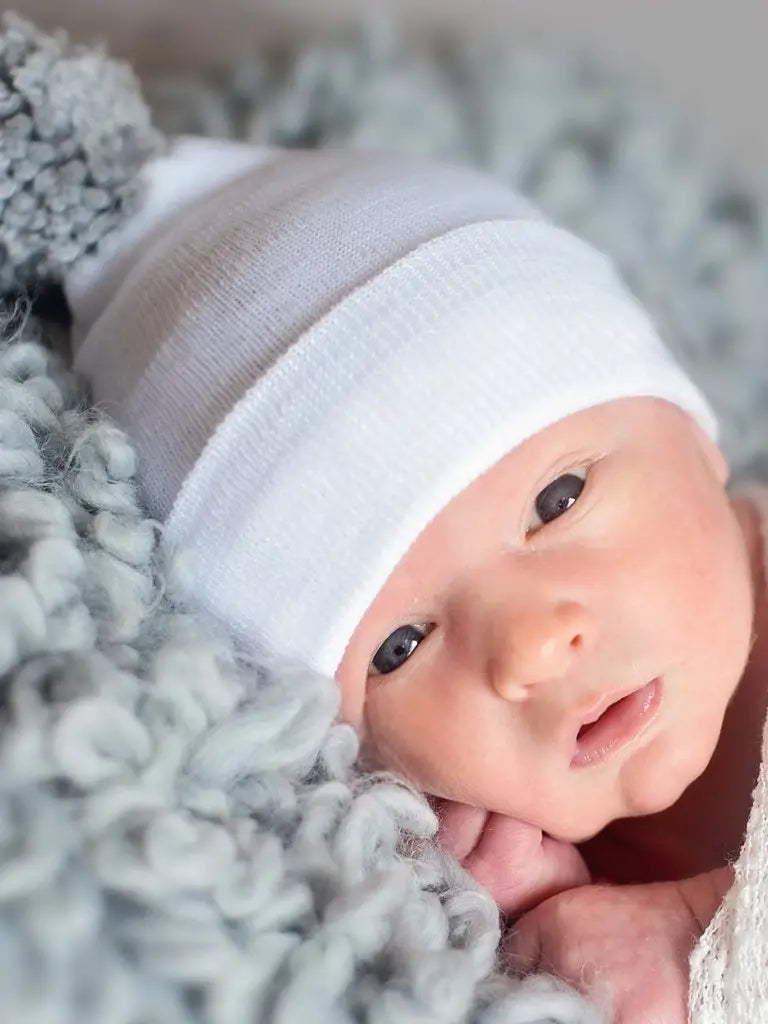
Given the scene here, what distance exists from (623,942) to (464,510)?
0.96 feet

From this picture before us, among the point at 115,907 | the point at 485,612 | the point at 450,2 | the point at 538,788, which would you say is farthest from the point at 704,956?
the point at 450,2

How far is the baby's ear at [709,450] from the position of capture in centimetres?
92

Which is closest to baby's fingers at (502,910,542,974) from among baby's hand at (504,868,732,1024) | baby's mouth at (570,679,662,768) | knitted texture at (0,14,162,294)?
baby's hand at (504,868,732,1024)

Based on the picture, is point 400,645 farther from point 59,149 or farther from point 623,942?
point 59,149

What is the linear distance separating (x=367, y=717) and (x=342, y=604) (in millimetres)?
100

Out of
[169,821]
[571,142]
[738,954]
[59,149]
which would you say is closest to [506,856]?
[738,954]

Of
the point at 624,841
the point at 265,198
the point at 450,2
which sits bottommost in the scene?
the point at 624,841

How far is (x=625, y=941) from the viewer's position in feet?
2.54

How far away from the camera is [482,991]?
0.67 m

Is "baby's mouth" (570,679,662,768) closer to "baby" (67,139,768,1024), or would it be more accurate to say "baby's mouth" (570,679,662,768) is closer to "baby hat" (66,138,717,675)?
"baby" (67,139,768,1024)

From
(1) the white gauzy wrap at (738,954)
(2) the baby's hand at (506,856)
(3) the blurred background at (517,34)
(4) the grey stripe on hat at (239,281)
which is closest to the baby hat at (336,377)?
(4) the grey stripe on hat at (239,281)

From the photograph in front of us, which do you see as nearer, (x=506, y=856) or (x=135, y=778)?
(x=135, y=778)

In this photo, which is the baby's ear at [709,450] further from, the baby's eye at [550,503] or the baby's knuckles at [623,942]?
the baby's knuckles at [623,942]

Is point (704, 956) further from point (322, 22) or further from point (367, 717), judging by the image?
point (322, 22)
